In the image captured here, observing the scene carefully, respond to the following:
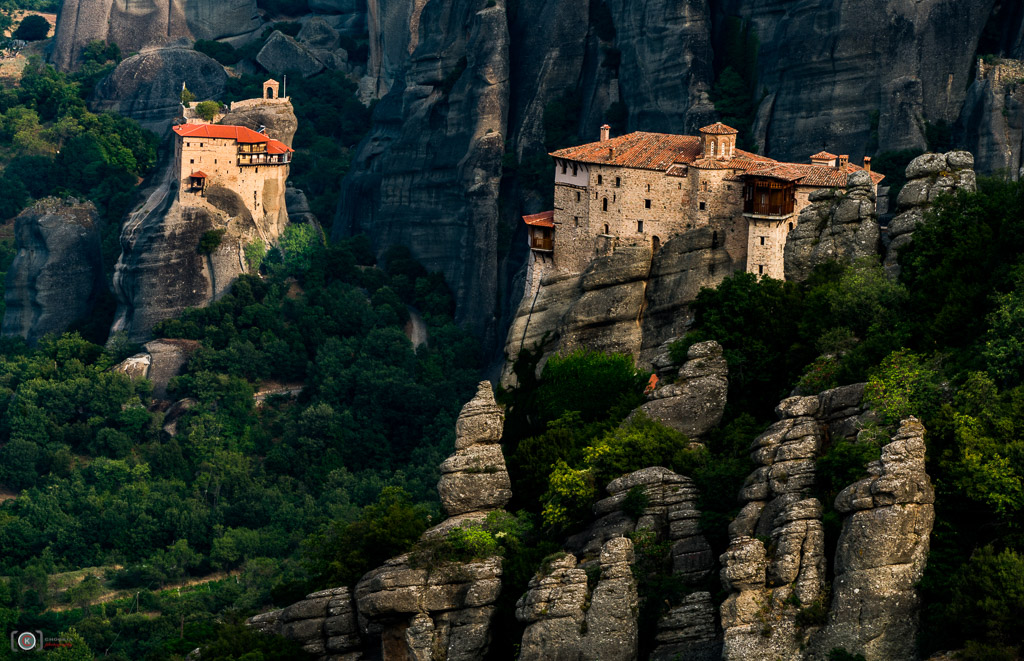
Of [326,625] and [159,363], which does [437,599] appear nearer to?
[326,625]

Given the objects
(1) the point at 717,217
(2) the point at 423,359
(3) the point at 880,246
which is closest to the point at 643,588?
(3) the point at 880,246

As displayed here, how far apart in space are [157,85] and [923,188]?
79.4 m

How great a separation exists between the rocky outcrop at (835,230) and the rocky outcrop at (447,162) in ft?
139

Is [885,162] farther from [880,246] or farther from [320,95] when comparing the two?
[320,95]

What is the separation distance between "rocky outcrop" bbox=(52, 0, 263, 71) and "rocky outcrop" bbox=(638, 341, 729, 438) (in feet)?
278

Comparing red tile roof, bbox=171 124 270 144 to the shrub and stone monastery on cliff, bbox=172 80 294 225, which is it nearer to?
stone monastery on cliff, bbox=172 80 294 225

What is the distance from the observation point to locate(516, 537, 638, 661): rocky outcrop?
45.9 metres

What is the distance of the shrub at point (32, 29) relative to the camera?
5679 inches

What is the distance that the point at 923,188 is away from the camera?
176 feet

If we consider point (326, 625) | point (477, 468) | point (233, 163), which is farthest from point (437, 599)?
point (233, 163)

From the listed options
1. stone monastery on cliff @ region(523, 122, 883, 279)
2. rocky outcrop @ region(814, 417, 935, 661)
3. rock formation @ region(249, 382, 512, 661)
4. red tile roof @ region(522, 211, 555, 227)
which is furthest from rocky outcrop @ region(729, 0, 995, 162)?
rocky outcrop @ region(814, 417, 935, 661)

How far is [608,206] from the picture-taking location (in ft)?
217

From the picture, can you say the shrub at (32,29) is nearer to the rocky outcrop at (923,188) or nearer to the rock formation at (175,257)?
the rock formation at (175,257)

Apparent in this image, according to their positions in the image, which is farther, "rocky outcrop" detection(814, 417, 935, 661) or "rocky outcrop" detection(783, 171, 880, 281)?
"rocky outcrop" detection(783, 171, 880, 281)
